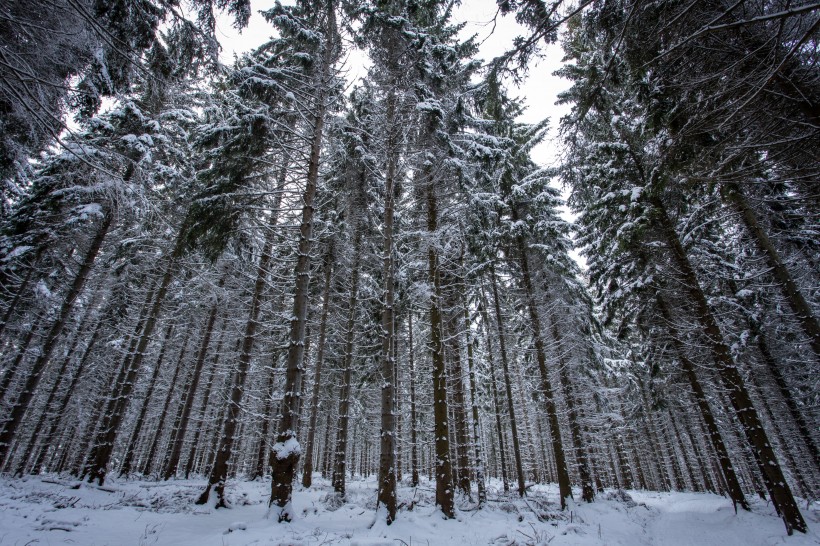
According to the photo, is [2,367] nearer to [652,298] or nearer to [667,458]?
[652,298]

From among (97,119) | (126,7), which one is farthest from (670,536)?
(97,119)

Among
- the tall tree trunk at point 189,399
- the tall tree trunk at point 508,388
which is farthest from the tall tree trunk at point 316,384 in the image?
the tall tree trunk at point 508,388

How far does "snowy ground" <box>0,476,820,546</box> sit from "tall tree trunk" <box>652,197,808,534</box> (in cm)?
54

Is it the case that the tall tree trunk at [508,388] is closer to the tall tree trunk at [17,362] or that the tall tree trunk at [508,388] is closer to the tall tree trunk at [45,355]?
the tall tree trunk at [45,355]

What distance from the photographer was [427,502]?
35.3 feet

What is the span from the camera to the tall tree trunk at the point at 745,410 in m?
8.26

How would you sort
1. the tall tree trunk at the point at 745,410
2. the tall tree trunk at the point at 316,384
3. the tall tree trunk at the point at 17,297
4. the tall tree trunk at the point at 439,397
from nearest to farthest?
the tall tree trunk at the point at 439,397 < the tall tree trunk at the point at 745,410 < the tall tree trunk at the point at 17,297 < the tall tree trunk at the point at 316,384

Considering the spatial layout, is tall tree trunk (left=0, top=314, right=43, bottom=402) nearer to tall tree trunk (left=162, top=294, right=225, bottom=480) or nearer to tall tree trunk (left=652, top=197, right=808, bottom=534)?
tall tree trunk (left=162, top=294, right=225, bottom=480)

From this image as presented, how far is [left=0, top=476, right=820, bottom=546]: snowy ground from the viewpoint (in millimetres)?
5539

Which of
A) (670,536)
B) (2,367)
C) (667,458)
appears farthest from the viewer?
(667,458)

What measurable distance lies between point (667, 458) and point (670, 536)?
2394cm

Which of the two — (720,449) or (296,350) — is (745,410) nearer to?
(720,449)

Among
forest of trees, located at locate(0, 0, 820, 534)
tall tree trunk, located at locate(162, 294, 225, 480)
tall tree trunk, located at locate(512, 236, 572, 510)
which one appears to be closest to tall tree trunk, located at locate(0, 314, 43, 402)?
forest of trees, located at locate(0, 0, 820, 534)

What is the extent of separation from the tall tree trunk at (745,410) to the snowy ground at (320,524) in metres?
0.54
